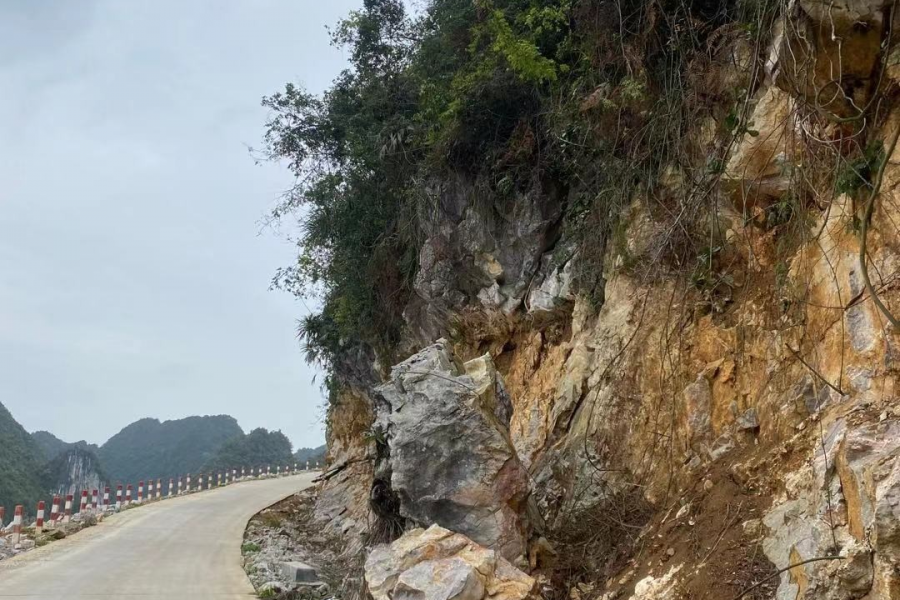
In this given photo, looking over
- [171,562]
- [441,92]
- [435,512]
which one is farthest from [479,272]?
[171,562]

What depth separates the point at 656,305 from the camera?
762 cm

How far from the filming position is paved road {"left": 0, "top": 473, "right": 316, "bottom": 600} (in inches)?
370

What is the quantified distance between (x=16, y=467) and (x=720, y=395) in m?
57.6

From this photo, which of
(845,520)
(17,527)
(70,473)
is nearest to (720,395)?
(845,520)

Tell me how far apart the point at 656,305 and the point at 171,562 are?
9382mm

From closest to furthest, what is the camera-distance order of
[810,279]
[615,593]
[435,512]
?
[810,279] → [615,593] → [435,512]

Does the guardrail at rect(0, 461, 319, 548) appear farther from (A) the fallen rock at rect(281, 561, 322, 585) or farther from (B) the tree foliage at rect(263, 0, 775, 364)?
(B) the tree foliage at rect(263, 0, 775, 364)

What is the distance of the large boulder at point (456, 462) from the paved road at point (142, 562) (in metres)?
3.64

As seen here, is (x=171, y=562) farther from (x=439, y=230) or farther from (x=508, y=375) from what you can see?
(x=439, y=230)

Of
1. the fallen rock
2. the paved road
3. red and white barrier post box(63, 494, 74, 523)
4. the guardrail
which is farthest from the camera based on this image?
red and white barrier post box(63, 494, 74, 523)

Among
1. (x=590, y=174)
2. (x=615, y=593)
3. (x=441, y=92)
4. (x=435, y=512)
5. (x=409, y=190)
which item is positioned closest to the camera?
(x=615, y=593)

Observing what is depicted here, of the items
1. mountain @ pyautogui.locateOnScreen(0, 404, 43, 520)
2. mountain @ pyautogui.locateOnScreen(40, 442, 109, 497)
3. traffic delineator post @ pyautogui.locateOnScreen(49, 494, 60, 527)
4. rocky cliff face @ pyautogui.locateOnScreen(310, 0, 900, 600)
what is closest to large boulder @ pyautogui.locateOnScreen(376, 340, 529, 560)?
rocky cliff face @ pyautogui.locateOnScreen(310, 0, 900, 600)

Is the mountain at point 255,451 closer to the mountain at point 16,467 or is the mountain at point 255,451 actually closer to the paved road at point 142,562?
the mountain at point 16,467

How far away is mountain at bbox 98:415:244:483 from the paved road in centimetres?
9111
